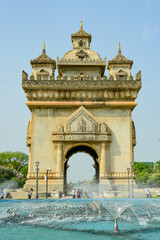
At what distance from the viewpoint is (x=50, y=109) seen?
25062 millimetres

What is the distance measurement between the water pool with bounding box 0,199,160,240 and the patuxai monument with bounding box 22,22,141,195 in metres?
7.77

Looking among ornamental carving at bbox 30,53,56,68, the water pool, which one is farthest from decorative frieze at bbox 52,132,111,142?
the water pool

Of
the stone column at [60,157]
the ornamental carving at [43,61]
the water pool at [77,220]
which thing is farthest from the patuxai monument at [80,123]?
the water pool at [77,220]

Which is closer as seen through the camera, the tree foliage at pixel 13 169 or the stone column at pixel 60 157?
the stone column at pixel 60 157

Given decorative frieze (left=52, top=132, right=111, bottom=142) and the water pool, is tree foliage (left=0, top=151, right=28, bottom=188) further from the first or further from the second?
the water pool

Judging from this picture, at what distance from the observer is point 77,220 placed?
39.0ft

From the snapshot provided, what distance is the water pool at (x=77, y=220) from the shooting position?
9.28 m

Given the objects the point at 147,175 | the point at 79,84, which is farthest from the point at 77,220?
the point at 147,175

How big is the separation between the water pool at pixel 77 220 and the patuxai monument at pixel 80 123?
777cm

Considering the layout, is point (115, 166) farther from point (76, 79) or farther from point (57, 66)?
point (57, 66)

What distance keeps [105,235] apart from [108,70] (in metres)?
20.5

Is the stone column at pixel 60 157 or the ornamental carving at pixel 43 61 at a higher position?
the ornamental carving at pixel 43 61

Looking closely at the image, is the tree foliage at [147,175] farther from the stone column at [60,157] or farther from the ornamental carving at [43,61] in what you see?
the ornamental carving at [43,61]

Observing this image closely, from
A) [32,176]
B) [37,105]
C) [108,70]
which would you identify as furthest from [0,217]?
[108,70]
